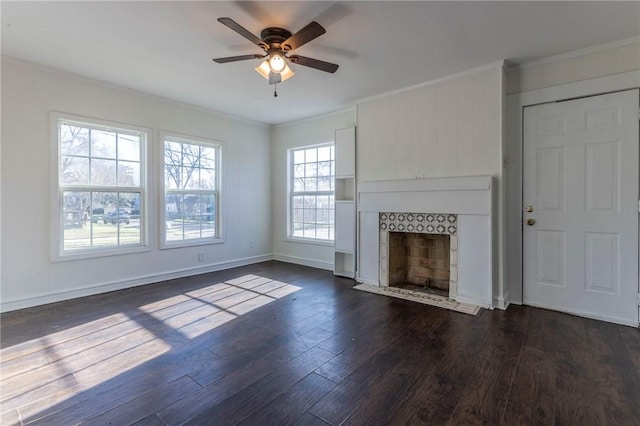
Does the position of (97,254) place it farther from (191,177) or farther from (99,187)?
(191,177)

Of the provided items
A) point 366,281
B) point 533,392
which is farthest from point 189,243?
point 533,392

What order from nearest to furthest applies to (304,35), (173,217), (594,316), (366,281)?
(304,35) → (594,316) → (366,281) → (173,217)

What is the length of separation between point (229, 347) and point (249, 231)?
3296 millimetres

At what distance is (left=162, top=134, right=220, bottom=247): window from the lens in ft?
14.7

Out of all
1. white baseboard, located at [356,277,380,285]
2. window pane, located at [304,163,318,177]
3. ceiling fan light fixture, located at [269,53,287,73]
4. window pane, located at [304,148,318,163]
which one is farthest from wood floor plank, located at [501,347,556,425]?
window pane, located at [304,148,318,163]

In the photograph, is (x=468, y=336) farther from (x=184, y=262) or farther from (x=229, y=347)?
(x=184, y=262)

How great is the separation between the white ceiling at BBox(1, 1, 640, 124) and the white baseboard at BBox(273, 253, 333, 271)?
2835 mm

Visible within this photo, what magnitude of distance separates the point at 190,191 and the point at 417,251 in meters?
3.56

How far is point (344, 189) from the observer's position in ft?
15.9

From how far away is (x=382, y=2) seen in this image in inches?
87.7

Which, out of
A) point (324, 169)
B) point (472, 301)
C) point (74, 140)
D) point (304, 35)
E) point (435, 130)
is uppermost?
point (304, 35)

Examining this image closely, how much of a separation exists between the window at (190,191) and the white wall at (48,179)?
0.48 feet

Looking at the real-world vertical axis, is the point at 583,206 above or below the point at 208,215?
above

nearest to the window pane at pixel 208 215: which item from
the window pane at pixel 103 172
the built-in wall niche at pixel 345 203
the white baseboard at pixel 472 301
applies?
the window pane at pixel 103 172
